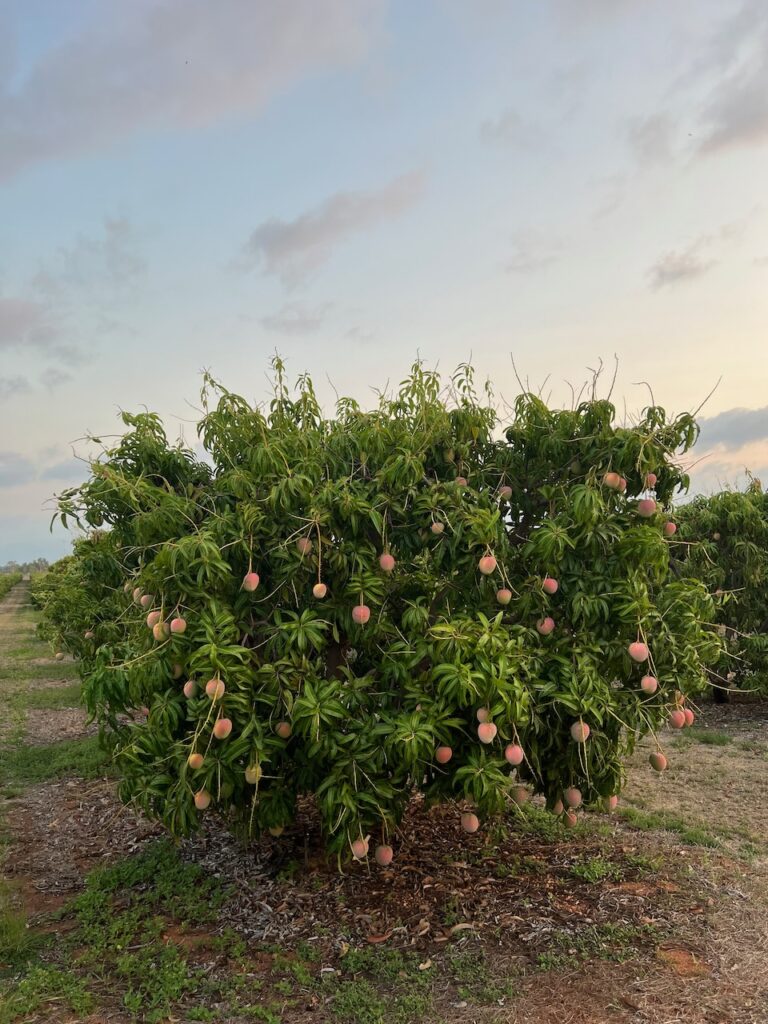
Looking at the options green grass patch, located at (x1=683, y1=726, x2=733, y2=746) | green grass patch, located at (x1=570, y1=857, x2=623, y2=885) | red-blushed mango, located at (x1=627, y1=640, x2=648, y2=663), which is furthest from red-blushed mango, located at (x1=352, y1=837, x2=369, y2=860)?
green grass patch, located at (x1=683, y1=726, x2=733, y2=746)

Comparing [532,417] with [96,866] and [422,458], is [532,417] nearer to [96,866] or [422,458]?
[422,458]

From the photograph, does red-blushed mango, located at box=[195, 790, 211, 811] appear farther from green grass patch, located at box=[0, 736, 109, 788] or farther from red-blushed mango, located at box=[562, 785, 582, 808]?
green grass patch, located at box=[0, 736, 109, 788]

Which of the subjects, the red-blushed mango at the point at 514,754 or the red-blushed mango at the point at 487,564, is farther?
the red-blushed mango at the point at 487,564

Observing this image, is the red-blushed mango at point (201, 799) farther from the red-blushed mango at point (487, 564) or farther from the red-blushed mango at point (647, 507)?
the red-blushed mango at point (647, 507)

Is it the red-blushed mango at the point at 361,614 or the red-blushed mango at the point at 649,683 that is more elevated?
the red-blushed mango at the point at 361,614

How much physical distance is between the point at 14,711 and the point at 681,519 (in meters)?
9.41

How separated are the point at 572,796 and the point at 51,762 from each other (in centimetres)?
603

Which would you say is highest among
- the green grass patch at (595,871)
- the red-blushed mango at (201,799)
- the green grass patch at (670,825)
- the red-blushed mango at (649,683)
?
the red-blushed mango at (649,683)

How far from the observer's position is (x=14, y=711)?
1054 cm

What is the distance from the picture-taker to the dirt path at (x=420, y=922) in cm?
328

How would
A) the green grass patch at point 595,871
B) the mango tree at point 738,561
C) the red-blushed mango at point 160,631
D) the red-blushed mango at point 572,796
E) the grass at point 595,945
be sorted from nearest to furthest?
the red-blushed mango at point 160,631
the grass at point 595,945
the red-blushed mango at point 572,796
the green grass patch at point 595,871
the mango tree at point 738,561

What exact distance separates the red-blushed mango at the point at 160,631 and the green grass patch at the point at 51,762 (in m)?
4.34

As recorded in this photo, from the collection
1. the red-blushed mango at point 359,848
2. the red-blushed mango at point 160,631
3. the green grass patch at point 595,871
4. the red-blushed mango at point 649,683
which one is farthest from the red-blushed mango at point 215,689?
the green grass patch at point 595,871

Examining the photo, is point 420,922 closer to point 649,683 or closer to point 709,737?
point 649,683
